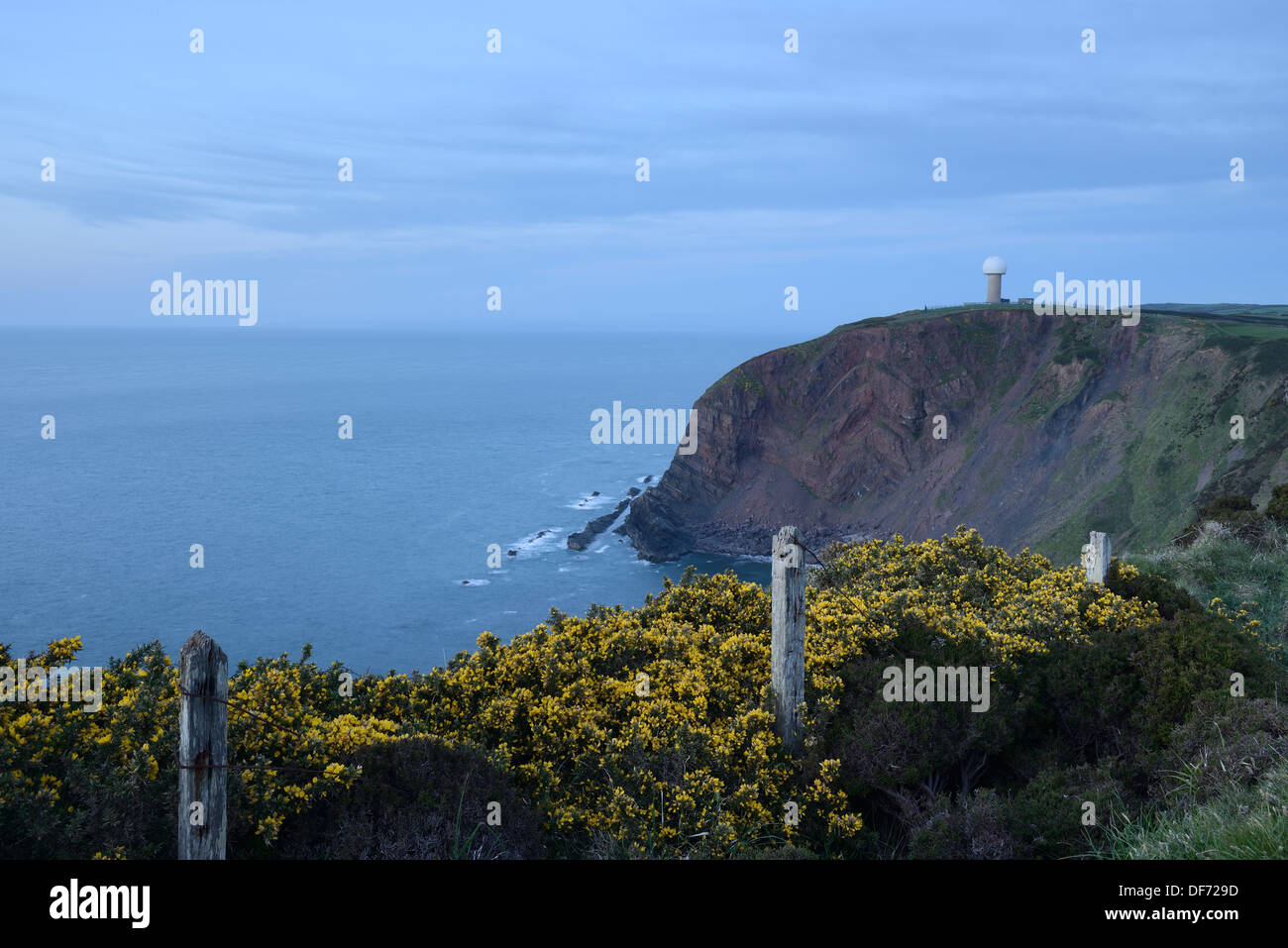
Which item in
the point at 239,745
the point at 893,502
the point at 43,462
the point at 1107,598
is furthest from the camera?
the point at 43,462

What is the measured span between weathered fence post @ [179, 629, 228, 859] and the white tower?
104092mm

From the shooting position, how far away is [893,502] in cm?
9319

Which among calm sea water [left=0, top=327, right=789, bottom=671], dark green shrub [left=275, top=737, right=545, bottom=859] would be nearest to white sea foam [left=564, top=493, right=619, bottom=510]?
calm sea water [left=0, top=327, right=789, bottom=671]

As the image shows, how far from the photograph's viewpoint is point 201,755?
6094mm

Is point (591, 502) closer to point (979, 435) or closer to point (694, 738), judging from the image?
point (979, 435)

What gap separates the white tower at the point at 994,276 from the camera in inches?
3888

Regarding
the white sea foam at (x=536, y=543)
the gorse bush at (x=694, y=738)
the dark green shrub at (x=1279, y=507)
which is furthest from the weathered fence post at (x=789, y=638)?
the white sea foam at (x=536, y=543)

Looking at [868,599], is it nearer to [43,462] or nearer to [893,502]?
[893,502]

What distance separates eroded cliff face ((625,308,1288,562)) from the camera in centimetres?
7100

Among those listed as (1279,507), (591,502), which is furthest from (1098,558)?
(591,502)

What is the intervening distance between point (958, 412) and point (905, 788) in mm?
92240

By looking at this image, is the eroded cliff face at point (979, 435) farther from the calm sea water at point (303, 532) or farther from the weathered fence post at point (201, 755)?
the weathered fence post at point (201, 755)

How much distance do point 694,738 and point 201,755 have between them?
5.00 m
